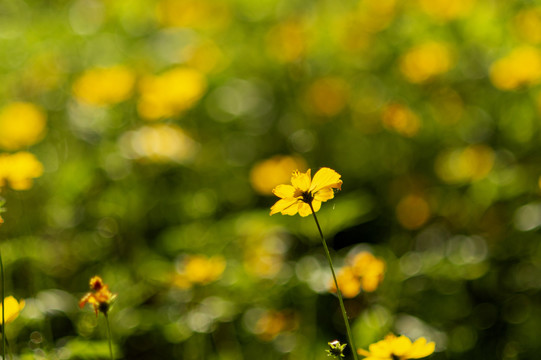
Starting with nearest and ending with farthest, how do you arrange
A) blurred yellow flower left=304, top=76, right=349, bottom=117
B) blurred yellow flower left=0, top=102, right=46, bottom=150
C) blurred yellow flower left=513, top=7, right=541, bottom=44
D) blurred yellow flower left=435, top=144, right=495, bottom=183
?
blurred yellow flower left=435, top=144, right=495, bottom=183 → blurred yellow flower left=0, top=102, right=46, bottom=150 → blurred yellow flower left=513, top=7, right=541, bottom=44 → blurred yellow flower left=304, top=76, right=349, bottom=117

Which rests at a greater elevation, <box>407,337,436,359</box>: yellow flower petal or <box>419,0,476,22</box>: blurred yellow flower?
<box>419,0,476,22</box>: blurred yellow flower

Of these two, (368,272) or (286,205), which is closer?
(286,205)

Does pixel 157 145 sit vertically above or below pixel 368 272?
above

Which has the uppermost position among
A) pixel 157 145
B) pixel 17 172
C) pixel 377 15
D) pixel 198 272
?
pixel 377 15

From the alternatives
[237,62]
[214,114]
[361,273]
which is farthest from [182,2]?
[361,273]

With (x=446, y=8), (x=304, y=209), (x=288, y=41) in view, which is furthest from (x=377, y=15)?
(x=304, y=209)

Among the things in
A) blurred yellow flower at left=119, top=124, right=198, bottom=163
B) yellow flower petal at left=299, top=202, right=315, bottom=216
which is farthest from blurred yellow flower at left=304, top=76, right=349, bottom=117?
yellow flower petal at left=299, top=202, right=315, bottom=216

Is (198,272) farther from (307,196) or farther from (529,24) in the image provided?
(529,24)

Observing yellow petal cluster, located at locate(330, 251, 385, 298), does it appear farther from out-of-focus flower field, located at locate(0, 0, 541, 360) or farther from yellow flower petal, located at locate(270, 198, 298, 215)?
yellow flower petal, located at locate(270, 198, 298, 215)
